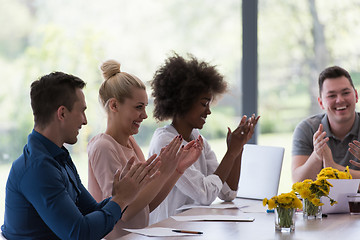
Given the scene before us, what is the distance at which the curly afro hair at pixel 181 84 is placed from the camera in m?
3.05

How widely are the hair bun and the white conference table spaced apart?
806 mm

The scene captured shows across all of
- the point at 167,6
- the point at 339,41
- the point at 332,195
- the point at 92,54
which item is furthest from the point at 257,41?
the point at 332,195

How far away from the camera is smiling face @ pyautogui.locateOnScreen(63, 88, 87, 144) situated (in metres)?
2.02

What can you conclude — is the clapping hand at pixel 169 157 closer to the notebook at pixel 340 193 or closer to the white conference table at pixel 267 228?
the white conference table at pixel 267 228

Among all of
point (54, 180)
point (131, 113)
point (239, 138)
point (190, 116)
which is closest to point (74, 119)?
point (54, 180)

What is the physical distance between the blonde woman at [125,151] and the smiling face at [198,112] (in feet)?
0.94

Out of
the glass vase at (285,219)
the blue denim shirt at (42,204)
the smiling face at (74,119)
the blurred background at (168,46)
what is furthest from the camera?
the blurred background at (168,46)

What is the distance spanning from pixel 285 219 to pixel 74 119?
3.11ft

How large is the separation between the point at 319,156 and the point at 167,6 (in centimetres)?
276

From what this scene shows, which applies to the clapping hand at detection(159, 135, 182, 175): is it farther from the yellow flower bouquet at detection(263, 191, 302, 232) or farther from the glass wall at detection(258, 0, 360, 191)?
the glass wall at detection(258, 0, 360, 191)

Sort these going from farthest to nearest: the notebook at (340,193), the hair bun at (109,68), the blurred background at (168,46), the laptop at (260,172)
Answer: the blurred background at (168,46)
the laptop at (260,172)
the hair bun at (109,68)
the notebook at (340,193)

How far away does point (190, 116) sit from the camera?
3.06 m

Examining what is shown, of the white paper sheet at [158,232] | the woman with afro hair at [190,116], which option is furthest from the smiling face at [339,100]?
the white paper sheet at [158,232]

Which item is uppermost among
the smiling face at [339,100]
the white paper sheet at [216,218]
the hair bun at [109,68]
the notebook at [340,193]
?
the hair bun at [109,68]
